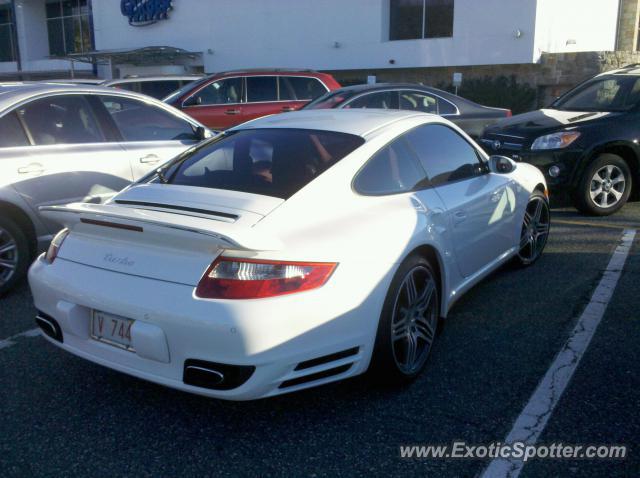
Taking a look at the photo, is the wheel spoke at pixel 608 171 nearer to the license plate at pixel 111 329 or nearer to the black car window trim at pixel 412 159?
the black car window trim at pixel 412 159

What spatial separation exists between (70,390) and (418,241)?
2018 millimetres

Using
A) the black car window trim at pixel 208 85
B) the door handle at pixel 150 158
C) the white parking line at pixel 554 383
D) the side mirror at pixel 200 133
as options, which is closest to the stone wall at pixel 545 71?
the black car window trim at pixel 208 85

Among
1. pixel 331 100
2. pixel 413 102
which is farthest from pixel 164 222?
pixel 413 102

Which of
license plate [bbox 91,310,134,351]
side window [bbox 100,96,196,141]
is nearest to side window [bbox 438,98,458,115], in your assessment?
side window [bbox 100,96,196,141]

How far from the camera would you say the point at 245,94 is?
1135 cm

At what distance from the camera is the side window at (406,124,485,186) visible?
13.3ft

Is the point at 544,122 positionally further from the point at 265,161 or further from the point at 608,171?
the point at 265,161

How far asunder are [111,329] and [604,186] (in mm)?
6194

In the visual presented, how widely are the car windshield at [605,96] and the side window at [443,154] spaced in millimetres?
4210

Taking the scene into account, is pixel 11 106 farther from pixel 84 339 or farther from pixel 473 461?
pixel 473 461

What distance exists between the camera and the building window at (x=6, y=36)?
34062 mm

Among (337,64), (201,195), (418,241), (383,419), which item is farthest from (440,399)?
(337,64)

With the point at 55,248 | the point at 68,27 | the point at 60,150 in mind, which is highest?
the point at 68,27

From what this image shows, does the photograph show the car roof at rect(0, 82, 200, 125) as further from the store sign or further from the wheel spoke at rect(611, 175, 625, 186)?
the store sign
